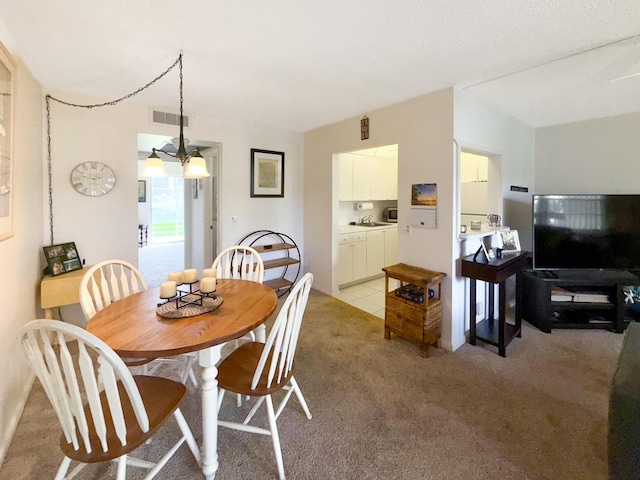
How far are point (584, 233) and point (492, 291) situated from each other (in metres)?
1.19

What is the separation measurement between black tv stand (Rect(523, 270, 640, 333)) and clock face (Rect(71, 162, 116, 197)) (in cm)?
459

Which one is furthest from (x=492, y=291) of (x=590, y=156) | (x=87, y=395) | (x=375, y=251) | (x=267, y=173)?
(x=87, y=395)

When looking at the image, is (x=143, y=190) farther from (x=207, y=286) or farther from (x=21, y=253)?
(x=207, y=286)

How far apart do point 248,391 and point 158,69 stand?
8.03 ft

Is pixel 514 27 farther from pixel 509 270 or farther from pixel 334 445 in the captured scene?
pixel 334 445

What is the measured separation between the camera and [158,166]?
2.22m

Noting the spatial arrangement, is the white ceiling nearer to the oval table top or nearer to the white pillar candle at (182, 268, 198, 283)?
the white pillar candle at (182, 268, 198, 283)

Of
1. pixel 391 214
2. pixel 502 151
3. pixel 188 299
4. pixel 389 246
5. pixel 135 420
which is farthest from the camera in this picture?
pixel 391 214

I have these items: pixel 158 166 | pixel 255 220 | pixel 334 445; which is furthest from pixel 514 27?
pixel 255 220

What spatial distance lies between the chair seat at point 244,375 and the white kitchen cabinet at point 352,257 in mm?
2716

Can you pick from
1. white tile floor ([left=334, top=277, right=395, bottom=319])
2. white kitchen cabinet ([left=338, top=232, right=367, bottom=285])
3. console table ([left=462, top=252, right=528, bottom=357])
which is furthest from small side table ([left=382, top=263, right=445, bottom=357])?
white kitchen cabinet ([left=338, top=232, right=367, bottom=285])

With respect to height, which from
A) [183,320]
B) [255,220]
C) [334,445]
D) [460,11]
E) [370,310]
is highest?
[460,11]

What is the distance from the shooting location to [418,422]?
1.88 metres

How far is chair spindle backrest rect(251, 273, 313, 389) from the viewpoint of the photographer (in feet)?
4.68
